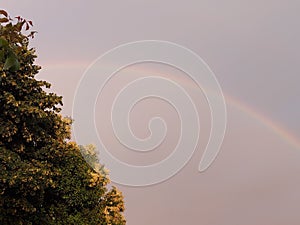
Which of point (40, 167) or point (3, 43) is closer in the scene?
point (3, 43)

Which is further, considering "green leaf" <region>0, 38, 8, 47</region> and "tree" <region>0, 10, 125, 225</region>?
"tree" <region>0, 10, 125, 225</region>

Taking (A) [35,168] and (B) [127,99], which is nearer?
(A) [35,168]

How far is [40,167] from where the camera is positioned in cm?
1084

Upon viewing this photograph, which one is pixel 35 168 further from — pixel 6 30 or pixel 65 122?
pixel 6 30

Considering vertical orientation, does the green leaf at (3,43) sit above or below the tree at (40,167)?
below

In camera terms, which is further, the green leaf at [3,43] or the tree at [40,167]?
the tree at [40,167]

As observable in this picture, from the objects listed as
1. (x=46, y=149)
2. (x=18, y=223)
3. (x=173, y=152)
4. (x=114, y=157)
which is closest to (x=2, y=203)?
(x=18, y=223)

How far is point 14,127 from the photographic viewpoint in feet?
36.6

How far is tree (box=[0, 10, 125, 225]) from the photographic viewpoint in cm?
1050

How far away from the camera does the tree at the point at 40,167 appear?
10.5m

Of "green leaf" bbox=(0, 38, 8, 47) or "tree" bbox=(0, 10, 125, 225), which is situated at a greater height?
"tree" bbox=(0, 10, 125, 225)

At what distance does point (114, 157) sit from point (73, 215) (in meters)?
4.34

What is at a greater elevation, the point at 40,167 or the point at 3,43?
the point at 40,167

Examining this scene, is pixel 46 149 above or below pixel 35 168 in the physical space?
above
